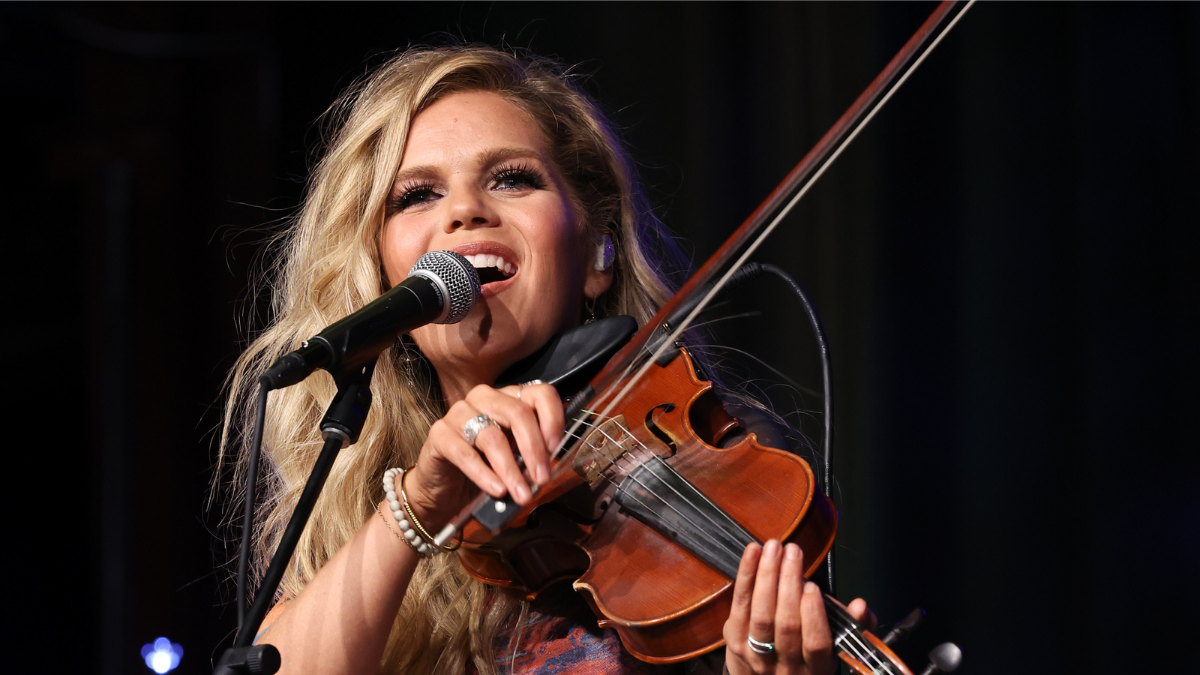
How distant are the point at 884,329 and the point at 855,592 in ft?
1.85

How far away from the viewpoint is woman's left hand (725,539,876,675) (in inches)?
31.9

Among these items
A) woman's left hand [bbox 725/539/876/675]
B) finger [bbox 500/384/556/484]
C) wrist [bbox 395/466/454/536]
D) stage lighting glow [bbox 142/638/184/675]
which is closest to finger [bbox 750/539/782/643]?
woman's left hand [bbox 725/539/876/675]

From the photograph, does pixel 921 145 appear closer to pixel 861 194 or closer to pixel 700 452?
pixel 861 194

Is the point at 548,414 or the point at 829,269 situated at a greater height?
the point at 548,414

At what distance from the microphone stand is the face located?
1.06 ft

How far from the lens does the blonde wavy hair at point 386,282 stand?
1317 mm

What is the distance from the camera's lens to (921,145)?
192cm

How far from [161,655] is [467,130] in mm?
1737

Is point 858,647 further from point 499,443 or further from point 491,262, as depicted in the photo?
point 491,262

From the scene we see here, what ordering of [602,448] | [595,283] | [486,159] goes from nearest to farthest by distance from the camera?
1. [602,448]
2. [486,159]
3. [595,283]

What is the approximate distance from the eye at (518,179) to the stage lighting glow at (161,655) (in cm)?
172

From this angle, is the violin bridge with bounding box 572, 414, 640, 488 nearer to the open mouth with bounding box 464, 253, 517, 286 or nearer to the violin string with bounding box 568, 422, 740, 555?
the violin string with bounding box 568, 422, 740, 555

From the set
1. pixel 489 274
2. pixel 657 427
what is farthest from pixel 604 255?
pixel 657 427

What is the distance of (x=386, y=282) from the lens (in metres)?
1.44
